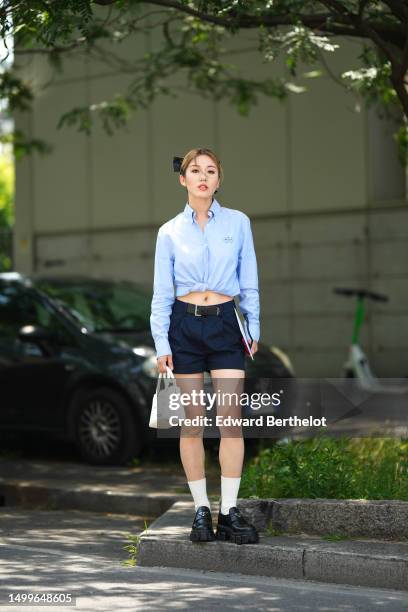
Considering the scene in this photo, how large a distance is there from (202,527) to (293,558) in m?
0.54

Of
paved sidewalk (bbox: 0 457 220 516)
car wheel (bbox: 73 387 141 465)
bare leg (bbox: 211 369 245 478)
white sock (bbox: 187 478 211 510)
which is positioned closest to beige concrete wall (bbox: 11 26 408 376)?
car wheel (bbox: 73 387 141 465)

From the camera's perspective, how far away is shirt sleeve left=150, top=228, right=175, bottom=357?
6.02 meters

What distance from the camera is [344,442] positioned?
24.9 ft

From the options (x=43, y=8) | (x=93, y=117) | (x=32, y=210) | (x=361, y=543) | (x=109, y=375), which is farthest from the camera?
(x=32, y=210)

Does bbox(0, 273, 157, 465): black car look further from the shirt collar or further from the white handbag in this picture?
the shirt collar

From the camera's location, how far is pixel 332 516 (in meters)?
6.22

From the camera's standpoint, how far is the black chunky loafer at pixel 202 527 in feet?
19.9

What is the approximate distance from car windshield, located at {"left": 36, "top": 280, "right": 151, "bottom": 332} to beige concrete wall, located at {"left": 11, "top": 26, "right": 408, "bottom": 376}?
14.9ft

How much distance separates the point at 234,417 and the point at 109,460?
12.8 feet

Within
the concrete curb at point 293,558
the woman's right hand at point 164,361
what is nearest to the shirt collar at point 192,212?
the woman's right hand at point 164,361

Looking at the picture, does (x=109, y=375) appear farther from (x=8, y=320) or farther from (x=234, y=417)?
(x=234, y=417)

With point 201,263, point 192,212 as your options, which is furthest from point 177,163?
point 201,263

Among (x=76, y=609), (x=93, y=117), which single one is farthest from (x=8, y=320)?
(x=93, y=117)

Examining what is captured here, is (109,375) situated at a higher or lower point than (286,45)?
lower
